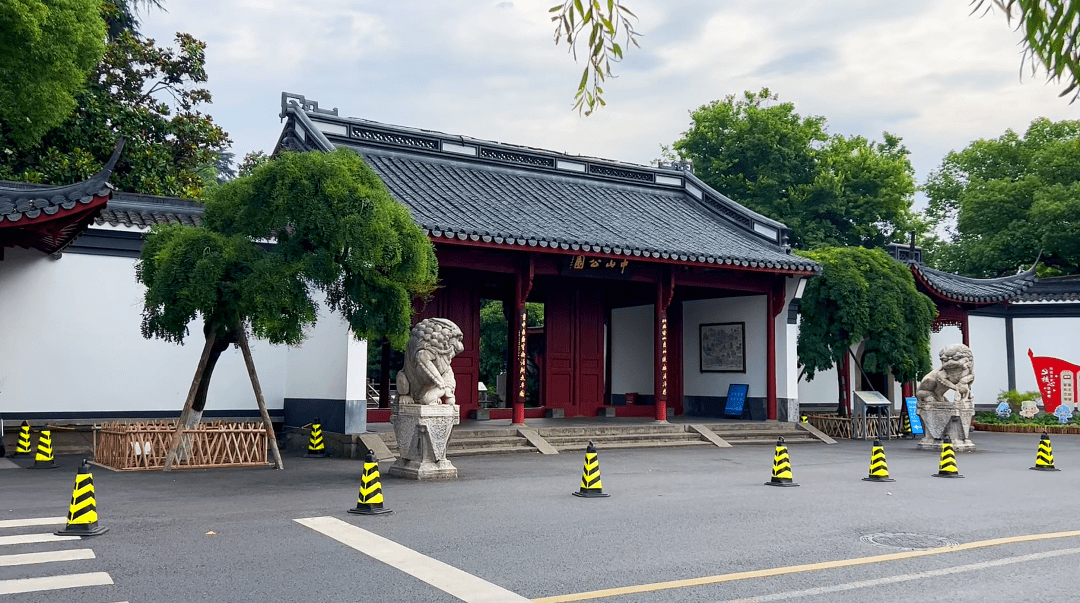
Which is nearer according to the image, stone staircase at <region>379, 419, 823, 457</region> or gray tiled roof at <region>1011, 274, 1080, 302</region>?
stone staircase at <region>379, 419, 823, 457</region>

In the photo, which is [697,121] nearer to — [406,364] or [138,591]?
[406,364]

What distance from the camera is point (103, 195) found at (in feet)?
38.9

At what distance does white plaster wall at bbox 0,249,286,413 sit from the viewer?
1422 centimetres

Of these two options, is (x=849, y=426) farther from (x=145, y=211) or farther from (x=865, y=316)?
(x=145, y=211)

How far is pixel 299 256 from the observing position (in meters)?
10.7

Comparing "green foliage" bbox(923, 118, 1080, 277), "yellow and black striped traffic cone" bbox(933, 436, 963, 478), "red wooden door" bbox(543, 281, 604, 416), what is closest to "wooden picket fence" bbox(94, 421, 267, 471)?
"red wooden door" bbox(543, 281, 604, 416)

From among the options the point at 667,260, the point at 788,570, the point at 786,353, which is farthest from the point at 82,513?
the point at 786,353

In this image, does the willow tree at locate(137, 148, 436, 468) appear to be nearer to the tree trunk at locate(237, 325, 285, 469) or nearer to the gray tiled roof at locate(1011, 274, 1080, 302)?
the tree trunk at locate(237, 325, 285, 469)

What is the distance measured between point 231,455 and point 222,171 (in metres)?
56.0

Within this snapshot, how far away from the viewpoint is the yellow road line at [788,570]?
5508mm

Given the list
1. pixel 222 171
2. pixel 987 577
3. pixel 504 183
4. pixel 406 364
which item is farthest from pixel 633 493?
pixel 222 171

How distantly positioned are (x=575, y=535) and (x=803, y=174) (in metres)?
27.0

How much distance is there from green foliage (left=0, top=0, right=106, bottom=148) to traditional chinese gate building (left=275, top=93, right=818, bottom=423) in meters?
3.74

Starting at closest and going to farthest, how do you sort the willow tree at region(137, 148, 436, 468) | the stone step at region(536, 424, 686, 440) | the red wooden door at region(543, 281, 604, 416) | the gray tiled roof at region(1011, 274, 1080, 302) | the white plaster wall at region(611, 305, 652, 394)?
the willow tree at region(137, 148, 436, 468) → the stone step at region(536, 424, 686, 440) → the red wooden door at region(543, 281, 604, 416) → the white plaster wall at region(611, 305, 652, 394) → the gray tiled roof at region(1011, 274, 1080, 302)
